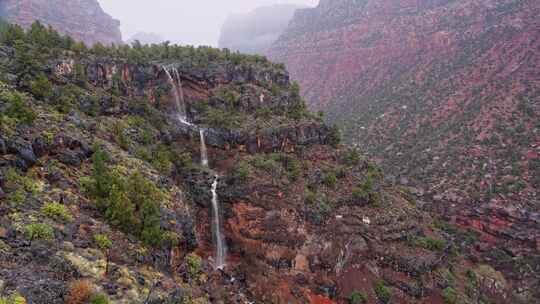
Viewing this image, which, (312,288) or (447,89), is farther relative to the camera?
(447,89)

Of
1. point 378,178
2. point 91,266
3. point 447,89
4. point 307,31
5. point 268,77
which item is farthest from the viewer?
point 307,31

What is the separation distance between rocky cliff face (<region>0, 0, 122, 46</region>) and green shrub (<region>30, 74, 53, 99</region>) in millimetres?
127903

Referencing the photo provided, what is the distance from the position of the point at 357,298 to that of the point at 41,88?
34130 mm

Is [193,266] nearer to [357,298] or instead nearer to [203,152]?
[357,298]

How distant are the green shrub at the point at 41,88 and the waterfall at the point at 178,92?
18.1 metres

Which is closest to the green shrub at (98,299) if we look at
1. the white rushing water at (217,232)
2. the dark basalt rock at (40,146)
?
the dark basalt rock at (40,146)

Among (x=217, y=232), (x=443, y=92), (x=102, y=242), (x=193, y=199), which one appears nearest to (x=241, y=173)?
(x=193, y=199)

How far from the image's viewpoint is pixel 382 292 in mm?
35125

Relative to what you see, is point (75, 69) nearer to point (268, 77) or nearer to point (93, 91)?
point (93, 91)

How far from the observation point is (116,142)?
32094 millimetres

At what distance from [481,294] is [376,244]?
520 inches

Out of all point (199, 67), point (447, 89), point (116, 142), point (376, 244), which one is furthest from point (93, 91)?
point (447, 89)

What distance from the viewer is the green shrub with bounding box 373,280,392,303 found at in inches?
1375

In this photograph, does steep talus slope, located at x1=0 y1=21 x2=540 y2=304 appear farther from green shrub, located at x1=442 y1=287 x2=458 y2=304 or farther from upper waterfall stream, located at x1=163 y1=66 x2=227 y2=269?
upper waterfall stream, located at x1=163 y1=66 x2=227 y2=269
